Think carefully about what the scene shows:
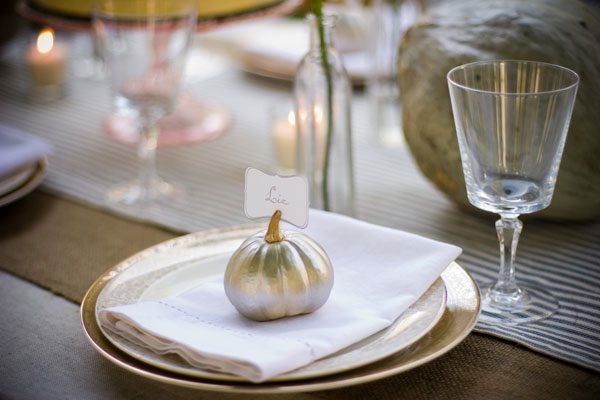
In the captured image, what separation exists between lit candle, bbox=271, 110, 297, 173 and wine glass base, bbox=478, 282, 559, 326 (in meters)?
0.46

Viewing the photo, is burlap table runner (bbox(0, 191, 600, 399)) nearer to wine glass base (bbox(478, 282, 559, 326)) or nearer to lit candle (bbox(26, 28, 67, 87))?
wine glass base (bbox(478, 282, 559, 326))

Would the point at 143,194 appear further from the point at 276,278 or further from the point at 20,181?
the point at 276,278

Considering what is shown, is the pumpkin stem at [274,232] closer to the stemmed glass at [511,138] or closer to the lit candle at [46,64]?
the stemmed glass at [511,138]

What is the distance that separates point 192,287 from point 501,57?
447 millimetres

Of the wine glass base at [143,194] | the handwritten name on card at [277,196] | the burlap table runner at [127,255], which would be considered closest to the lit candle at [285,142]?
the wine glass base at [143,194]

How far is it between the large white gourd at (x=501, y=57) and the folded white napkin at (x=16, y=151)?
19.2 inches

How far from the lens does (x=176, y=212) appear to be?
1.22m

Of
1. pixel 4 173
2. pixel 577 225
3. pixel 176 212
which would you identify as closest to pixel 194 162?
pixel 176 212

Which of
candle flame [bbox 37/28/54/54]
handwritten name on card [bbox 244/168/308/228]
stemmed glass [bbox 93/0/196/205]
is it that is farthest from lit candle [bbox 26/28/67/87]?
handwritten name on card [bbox 244/168/308/228]

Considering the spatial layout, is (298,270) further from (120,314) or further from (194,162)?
(194,162)

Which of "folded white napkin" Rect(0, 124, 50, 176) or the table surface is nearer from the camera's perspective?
the table surface

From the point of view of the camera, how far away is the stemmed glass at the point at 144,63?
48.8 inches

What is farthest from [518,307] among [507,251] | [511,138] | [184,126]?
[184,126]

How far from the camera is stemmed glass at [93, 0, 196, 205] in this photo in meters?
1.24
